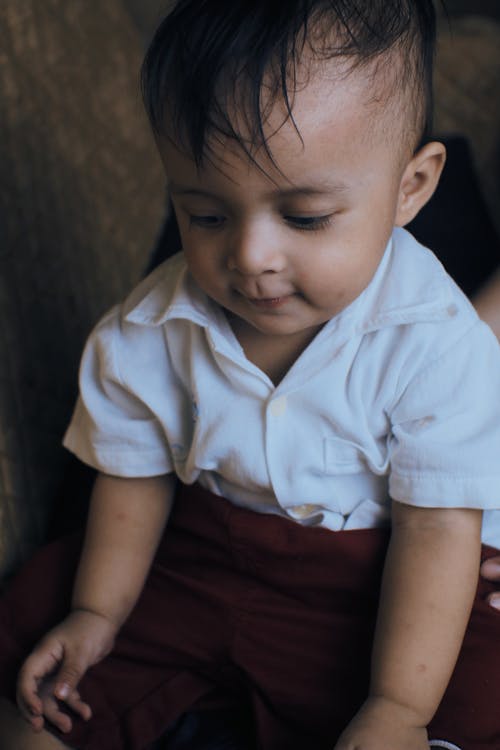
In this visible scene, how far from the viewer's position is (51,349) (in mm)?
1066

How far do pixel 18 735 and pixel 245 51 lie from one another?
0.59 meters

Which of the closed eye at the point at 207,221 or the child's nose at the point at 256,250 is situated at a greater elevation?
the closed eye at the point at 207,221

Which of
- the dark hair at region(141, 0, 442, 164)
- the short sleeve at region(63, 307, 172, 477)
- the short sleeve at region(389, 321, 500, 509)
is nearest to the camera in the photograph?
the dark hair at region(141, 0, 442, 164)

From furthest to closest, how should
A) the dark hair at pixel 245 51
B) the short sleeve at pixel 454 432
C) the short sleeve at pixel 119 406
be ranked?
the short sleeve at pixel 119 406
the short sleeve at pixel 454 432
the dark hair at pixel 245 51

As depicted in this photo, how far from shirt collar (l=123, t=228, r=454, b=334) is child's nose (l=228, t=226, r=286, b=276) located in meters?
0.12

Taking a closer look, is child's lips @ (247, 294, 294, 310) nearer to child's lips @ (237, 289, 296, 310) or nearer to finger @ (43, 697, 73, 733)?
child's lips @ (237, 289, 296, 310)

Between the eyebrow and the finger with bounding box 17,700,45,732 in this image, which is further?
the finger with bounding box 17,700,45,732

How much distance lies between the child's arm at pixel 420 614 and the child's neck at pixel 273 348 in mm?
162

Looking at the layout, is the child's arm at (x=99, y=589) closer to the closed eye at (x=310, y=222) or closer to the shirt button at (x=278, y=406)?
the shirt button at (x=278, y=406)

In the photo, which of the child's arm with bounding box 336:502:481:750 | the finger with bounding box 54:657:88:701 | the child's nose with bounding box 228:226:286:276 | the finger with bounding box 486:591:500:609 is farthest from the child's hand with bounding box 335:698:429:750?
the child's nose with bounding box 228:226:286:276

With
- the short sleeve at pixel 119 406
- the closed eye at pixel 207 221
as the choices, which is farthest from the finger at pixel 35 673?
the closed eye at pixel 207 221

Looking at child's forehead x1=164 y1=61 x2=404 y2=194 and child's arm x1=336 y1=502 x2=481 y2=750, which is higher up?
child's forehead x1=164 y1=61 x2=404 y2=194

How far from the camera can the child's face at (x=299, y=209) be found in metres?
0.69

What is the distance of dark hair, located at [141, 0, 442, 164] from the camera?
68 cm
